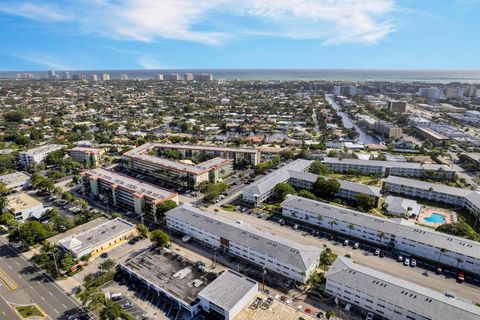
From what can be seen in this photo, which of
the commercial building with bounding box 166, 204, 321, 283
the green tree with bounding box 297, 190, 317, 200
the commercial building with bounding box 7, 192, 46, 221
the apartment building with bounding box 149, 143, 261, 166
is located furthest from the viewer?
the apartment building with bounding box 149, 143, 261, 166

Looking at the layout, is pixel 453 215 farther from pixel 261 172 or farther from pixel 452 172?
pixel 261 172

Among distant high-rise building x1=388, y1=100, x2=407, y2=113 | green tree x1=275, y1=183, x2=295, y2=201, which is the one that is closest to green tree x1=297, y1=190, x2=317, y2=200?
green tree x1=275, y1=183, x2=295, y2=201

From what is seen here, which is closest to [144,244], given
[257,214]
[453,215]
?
[257,214]

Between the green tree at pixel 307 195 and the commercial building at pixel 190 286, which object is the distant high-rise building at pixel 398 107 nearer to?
the green tree at pixel 307 195

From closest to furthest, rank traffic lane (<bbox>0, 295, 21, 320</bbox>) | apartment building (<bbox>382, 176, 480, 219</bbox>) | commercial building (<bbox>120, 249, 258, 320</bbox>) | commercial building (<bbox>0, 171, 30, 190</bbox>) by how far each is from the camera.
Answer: commercial building (<bbox>120, 249, 258, 320</bbox>) → traffic lane (<bbox>0, 295, 21, 320</bbox>) → apartment building (<bbox>382, 176, 480, 219</bbox>) → commercial building (<bbox>0, 171, 30, 190</bbox>)

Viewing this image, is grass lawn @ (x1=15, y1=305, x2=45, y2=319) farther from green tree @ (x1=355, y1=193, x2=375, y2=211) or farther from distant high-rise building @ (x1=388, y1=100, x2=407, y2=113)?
distant high-rise building @ (x1=388, y1=100, x2=407, y2=113)

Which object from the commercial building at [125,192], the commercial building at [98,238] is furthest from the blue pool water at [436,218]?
the commercial building at [98,238]

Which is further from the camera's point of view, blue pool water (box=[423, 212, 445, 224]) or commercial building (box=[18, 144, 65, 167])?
commercial building (box=[18, 144, 65, 167])
